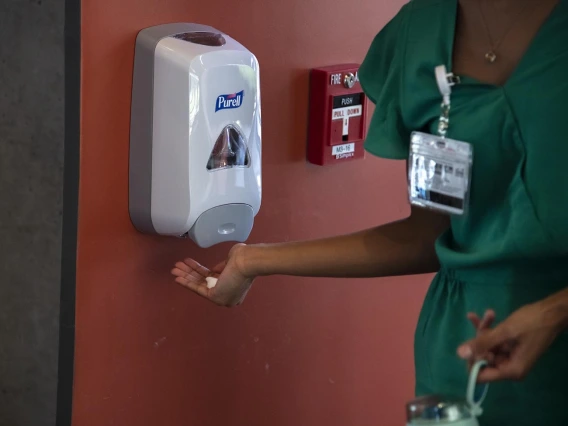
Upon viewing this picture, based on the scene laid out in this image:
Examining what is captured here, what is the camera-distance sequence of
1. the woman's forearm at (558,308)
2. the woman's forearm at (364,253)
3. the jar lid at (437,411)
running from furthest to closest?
the woman's forearm at (364,253) < the woman's forearm at (558,308) < the jar lid at (437,411)

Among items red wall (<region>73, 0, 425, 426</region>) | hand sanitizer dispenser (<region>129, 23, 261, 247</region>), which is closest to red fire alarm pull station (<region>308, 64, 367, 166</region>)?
red wall (<region>73, 0, 425, 426</region>)

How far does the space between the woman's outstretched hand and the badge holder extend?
308mm

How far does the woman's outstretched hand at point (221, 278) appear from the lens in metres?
1.23

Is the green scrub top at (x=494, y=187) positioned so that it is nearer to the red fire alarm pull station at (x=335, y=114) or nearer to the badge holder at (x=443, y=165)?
the badge holder at (x=443, y=165)

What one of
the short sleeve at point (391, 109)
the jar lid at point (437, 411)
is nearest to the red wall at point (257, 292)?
the short sleeve at point (391, 109)

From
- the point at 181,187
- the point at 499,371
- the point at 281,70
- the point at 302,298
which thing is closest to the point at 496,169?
the point at 499,371

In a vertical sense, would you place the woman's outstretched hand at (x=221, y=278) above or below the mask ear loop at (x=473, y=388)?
below

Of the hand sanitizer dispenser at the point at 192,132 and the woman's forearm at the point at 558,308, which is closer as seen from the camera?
the woman's forearm at the point at 558,308

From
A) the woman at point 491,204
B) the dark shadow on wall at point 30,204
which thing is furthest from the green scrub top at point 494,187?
the dark shadow on wall at point 30,204

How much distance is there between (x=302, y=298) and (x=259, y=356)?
14cm

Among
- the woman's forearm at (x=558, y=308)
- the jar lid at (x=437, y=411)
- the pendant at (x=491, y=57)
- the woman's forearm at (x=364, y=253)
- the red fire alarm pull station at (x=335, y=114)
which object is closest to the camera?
the jar lid at (x=437, y=411)

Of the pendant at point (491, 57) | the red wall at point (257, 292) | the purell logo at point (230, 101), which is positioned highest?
the pendant at point (491, 57)

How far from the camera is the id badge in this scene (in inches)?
39.4

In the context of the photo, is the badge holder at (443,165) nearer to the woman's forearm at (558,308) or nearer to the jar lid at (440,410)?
the woman's forearm at (558,308)
